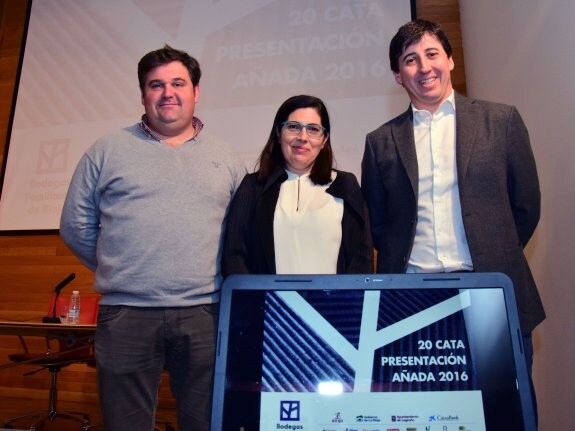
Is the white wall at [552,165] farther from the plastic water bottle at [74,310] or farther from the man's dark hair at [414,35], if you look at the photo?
the plastic water bottle at [74,310]

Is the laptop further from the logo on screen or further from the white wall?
the white wall

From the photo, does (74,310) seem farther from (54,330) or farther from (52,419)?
(52,419)

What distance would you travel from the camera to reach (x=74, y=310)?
3.29m

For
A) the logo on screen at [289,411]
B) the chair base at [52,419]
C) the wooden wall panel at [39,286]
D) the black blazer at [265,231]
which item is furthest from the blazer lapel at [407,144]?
the chair base at [52,419]

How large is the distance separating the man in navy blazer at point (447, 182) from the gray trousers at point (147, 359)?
544mm

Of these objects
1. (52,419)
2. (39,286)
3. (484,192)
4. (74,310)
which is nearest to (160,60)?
(484,192)

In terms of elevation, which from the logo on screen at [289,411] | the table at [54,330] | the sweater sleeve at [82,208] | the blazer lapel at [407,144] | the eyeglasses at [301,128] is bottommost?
the logo on screen at [289,411]

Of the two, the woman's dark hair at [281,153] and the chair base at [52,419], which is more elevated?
the woman's dark hair at [281,153]

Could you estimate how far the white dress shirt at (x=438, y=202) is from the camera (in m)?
1.22

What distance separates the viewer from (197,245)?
1.39m

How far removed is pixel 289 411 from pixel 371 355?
0.38 ft

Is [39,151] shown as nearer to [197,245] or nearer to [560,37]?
[197,245]

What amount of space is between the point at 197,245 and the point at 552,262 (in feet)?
4.66

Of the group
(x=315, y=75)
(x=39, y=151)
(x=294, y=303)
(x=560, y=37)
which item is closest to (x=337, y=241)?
(x=294, y=303)
